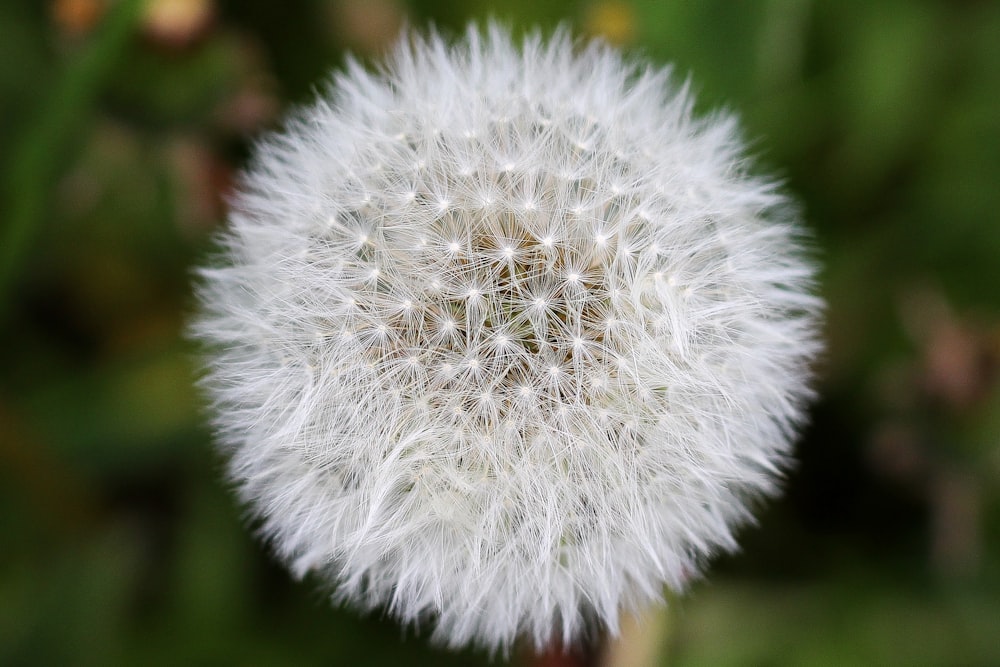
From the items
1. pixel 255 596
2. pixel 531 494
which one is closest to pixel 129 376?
pixel 255 596

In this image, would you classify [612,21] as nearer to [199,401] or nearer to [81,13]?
[81,13]

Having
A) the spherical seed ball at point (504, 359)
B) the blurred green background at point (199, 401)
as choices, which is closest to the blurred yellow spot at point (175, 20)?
the blurred green background at point (199, 401)

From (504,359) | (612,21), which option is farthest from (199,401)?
(612,21)

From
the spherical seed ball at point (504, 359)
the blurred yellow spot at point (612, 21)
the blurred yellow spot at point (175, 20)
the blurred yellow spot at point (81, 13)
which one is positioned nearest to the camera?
the spherical seed ball at point (504, 359)

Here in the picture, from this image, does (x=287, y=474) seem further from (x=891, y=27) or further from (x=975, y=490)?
(x=891, y=27)

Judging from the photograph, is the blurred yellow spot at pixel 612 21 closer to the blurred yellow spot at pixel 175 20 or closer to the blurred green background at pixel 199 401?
the blurred green background at pixel 199 401
